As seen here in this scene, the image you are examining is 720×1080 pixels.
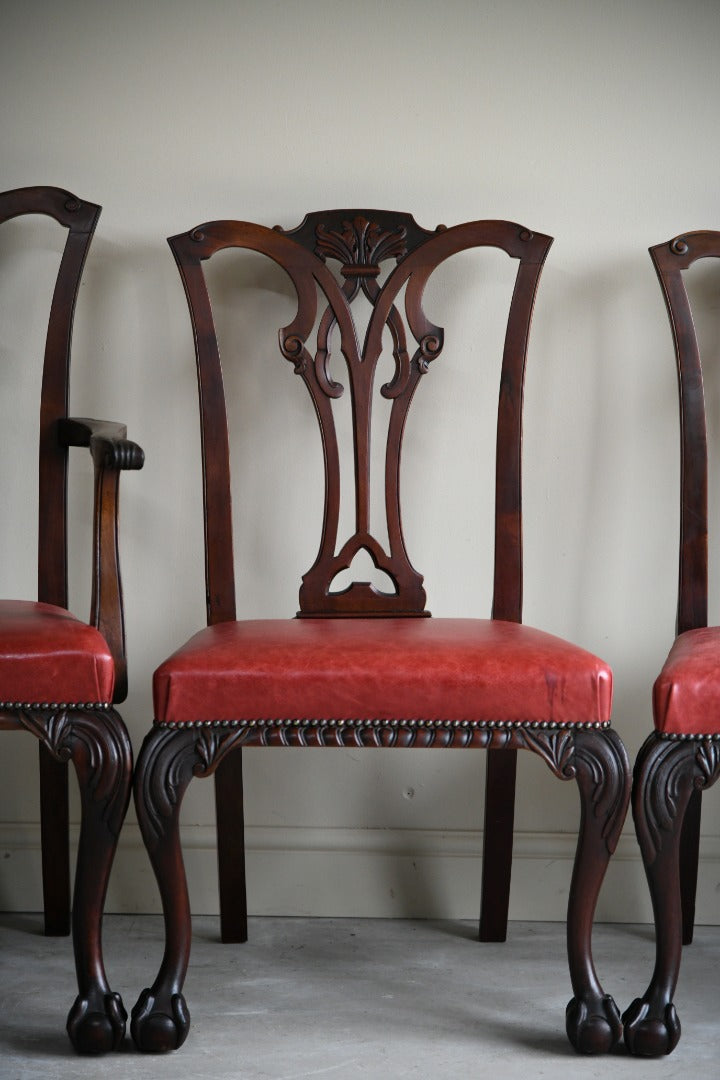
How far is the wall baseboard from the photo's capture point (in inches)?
77.9

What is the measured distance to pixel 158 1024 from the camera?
55.5 inches

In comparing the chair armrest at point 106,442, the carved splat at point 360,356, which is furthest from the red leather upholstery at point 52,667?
the carved splat at point 360,356

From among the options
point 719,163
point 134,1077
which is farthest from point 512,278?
point 134,1077

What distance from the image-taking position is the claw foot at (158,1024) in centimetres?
141

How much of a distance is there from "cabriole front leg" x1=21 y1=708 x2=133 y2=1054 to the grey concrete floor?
2.1 inches

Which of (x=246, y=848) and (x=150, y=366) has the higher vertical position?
(x=150, y=366)

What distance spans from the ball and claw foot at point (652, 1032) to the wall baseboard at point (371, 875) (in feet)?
1.78

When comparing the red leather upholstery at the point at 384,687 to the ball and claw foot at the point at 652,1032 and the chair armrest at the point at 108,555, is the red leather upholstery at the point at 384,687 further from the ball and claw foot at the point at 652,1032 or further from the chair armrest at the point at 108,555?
the ball and claw foot at the point at 652,1032

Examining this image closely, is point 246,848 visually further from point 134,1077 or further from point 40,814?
point 134,1077

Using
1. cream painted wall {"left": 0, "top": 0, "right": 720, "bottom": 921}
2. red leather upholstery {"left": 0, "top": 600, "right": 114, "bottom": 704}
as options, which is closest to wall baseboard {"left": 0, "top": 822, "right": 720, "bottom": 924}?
cream painted wall {"left": 0, "top": 0, "right": 720, "bottom": 921}

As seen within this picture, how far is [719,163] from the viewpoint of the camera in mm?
1942

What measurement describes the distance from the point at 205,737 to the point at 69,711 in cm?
18

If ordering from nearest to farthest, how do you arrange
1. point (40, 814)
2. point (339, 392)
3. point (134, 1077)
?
point (134, 1077) → point (339, 392) → point (40, 814)

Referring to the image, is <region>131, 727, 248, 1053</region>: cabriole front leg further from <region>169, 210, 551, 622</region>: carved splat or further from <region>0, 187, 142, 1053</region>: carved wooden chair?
<region>169, 210, 551, 622</region>: carved splat
